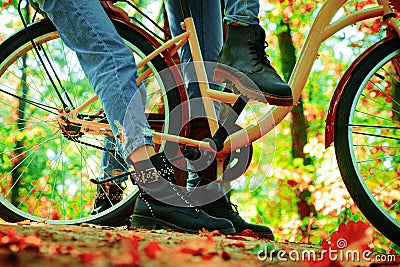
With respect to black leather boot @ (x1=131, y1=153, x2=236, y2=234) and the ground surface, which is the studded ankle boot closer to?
black leather boot @ (x1=131, y1=153, x2=236, y2=234)

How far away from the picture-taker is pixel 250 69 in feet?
6.78

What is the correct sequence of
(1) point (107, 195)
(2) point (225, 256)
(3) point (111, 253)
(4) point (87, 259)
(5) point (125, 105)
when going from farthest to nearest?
(1) point (107, 195)
(5) point (125, 105)
(2) point (225, 256)
(3) point (111, 253)
(4) point (87, 259)

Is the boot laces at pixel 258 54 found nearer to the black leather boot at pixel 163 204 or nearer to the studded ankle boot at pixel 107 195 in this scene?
the black leather boot at pixel 163 204

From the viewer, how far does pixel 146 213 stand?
1987 millimetres

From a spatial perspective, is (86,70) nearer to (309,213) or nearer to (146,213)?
(146,213)

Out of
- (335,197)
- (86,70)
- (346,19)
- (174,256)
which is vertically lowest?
(335,197)

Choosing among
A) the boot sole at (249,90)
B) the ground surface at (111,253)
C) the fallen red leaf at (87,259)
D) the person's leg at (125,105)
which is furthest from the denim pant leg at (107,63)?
the fallen red leaf at (87,259)

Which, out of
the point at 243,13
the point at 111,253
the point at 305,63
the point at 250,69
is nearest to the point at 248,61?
the point at 250,69

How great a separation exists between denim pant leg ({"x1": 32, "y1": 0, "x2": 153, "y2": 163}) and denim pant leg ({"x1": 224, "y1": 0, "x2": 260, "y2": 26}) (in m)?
0.44

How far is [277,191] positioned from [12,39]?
6607 mm

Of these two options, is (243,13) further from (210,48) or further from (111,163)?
(111,163)

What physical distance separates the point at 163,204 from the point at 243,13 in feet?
2.61

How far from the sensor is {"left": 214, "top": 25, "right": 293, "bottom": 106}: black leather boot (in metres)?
2.02

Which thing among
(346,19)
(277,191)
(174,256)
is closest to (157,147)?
(346,19)
